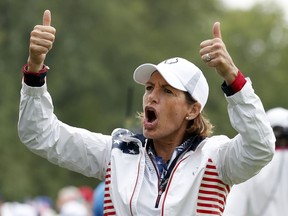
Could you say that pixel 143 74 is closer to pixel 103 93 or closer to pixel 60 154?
pixel 60 154

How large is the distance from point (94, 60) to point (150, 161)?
41.6 metres

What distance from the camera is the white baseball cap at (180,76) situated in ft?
27.9

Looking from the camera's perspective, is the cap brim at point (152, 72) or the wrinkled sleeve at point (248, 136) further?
the cap brim at point (152, 72)

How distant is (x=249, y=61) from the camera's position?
61.2 m

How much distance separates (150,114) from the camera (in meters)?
8.49

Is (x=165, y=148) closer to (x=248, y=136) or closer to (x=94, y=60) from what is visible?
(x=248, y=136)

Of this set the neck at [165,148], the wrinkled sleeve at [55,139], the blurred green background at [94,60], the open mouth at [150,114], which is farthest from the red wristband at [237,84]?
the blurred green background at [94,60]

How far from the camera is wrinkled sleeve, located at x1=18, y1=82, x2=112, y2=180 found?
8281mm

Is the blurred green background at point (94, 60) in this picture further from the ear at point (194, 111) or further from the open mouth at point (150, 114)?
the open mouth at point (150, 114)

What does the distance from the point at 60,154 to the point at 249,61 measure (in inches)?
2088

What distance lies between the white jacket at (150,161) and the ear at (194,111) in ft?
0.68

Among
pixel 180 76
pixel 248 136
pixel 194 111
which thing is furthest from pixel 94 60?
pixel 248 136

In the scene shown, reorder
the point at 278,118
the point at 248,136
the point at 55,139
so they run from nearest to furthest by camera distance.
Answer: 1. the point at 248,136
2. the point at 55,139
3. the point at 278,118

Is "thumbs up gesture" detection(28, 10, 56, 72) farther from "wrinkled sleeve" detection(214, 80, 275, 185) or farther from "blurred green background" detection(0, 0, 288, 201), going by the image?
"blurred green background" detection(0, 0, 288, 201)
